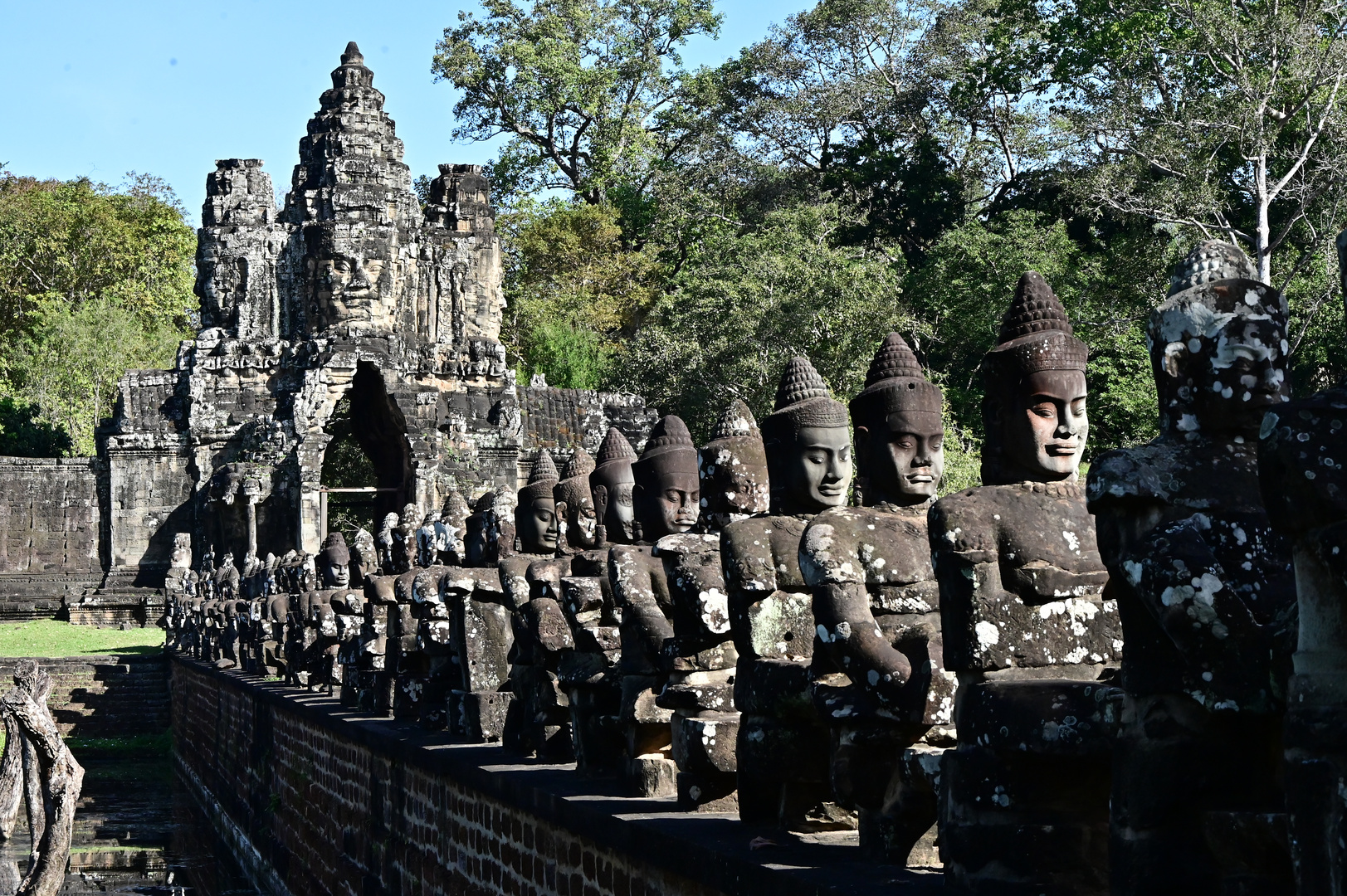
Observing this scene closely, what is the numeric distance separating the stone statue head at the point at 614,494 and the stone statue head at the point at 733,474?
1696mm

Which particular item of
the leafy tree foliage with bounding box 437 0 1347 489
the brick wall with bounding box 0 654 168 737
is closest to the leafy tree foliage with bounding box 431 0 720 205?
the leafy tree foliage with bounding box 437 0 1347 489

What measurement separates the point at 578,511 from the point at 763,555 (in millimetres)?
3562

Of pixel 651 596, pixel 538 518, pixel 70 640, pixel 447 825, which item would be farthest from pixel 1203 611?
pixel 70 640

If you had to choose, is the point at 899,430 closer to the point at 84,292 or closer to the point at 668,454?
the point at 668,454

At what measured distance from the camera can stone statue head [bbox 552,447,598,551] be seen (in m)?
8.92

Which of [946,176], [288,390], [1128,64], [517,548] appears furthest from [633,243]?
[517,548]

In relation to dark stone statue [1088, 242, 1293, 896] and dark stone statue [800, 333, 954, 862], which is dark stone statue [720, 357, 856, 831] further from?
dark stone statue [1088, 242, 1293, 896]

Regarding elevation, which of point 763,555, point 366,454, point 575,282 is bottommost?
point 763,555

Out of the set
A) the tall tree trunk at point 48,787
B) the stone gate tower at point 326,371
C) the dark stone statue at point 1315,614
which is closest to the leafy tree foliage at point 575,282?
the stone gate tower at point 326,371

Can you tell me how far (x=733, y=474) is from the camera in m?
6.41

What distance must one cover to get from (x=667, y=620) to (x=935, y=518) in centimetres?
295

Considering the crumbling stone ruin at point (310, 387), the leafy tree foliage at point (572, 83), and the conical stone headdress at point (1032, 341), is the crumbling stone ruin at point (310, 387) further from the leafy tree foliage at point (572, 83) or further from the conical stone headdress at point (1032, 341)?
the conical stone headdress at point (1032, 341)

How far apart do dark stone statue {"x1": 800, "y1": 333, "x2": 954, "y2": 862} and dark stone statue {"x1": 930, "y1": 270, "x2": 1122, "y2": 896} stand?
0.47 metres

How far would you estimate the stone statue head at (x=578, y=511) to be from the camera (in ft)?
29.3
